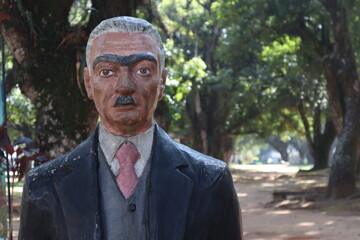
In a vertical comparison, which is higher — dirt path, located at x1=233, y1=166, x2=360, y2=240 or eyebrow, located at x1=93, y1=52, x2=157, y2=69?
eyebrow, located at x1=93, y1=52, x2=157, y2=69

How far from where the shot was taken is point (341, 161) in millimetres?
14711

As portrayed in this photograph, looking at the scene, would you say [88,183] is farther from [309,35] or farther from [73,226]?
[309,35]

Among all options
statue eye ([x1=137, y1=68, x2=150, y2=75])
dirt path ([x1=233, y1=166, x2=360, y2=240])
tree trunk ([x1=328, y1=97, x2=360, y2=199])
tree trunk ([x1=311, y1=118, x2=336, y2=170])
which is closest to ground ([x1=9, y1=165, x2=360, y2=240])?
dirt path ([x1=233, y1=166, x2=360, y2=240])

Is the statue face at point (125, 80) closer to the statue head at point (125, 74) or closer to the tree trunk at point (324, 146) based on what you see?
the statue head at point (125, 74)

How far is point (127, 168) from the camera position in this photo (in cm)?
212

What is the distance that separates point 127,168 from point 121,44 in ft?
1.51

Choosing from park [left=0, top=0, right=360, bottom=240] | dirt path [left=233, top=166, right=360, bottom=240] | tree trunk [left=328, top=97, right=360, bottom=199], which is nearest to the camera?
park [left=0, top=0, right=360, bottom=240]

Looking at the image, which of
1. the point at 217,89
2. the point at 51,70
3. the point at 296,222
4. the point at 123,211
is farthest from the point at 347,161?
the point at 123,211

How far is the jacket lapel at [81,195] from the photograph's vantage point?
198cm

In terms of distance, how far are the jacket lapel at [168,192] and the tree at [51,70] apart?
4292 millimetres

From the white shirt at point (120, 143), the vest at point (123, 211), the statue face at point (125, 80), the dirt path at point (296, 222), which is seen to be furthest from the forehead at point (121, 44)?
the dirt path at point (296, 222)

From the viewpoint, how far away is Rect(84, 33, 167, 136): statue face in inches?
83.5

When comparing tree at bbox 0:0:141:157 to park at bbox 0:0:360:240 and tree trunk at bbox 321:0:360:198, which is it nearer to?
park at bbox 0:0:360:240

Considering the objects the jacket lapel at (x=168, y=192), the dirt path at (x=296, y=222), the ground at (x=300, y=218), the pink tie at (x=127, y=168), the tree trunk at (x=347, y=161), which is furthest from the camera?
the tree trunk at (x=347, y=161)
